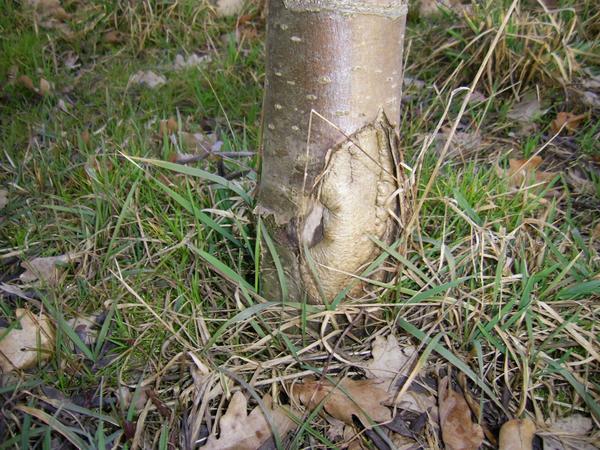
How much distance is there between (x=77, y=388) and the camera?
4.06ft

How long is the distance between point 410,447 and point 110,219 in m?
1.15

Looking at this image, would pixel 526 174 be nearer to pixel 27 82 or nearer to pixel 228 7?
pixel 228 7

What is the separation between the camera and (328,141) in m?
1.15

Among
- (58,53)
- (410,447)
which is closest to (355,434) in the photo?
(410,447)

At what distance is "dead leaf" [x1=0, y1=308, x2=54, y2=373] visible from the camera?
1.28 meters

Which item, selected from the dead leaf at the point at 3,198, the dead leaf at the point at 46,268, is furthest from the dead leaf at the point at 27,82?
the dead leaf at the point at 46,268

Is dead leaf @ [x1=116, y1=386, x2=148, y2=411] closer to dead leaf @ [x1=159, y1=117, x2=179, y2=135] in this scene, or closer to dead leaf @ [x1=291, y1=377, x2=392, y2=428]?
dead leaf @ [x1=291, y1=377, x2=392, y2=428]

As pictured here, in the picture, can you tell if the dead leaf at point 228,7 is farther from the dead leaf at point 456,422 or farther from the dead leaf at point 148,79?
the dead leaf at point 456,422

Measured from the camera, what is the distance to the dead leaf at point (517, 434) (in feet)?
3.55

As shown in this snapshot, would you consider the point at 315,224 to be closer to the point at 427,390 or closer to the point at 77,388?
the point at 427,390

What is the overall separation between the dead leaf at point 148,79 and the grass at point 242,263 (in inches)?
7.6

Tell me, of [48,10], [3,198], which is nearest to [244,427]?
[3,198]

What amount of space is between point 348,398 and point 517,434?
0.39 metres

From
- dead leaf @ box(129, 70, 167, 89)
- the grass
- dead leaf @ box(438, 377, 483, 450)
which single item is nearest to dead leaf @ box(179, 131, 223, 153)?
the grass
